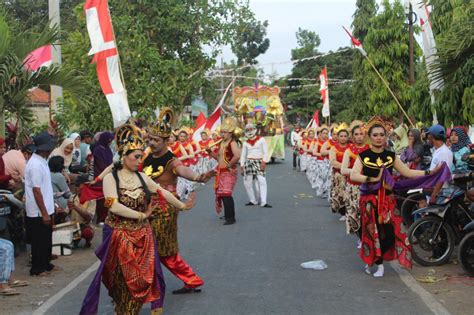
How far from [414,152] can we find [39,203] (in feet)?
21.6

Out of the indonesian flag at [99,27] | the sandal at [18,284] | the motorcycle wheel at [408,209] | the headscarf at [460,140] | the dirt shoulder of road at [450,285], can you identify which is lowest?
the dirt shoulder of road at [450,285]

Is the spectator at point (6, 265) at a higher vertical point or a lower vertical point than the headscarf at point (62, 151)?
lower

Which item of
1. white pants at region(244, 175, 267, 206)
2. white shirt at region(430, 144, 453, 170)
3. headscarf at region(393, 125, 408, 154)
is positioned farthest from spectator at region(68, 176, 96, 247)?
headscarf at region(393, 125, 408, 154)

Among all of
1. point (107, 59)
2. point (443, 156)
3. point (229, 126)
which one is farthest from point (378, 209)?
point (107, 59)

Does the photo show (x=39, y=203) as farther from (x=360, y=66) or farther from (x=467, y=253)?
(x=360, y=66)

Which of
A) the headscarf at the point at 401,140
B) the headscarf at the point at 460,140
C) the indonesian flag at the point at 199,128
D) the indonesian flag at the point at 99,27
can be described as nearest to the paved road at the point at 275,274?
the headscarf at the point at 460,140

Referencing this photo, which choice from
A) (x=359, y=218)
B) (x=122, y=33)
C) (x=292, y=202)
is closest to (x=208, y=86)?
(x=122, y=33)

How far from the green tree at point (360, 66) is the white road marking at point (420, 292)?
77.3 ft

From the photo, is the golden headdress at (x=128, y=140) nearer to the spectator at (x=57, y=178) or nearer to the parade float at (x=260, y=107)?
the spectator at (x=57, y=178)

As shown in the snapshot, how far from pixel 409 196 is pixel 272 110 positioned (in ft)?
87.7

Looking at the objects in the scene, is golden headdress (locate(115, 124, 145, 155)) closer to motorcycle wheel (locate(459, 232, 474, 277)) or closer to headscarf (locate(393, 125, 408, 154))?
motorcycle wheel (locate(459, 232, 474, 277))

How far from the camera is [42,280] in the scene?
8.80 metres

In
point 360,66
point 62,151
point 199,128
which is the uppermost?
point 360,66

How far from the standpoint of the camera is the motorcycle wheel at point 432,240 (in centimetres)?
912
